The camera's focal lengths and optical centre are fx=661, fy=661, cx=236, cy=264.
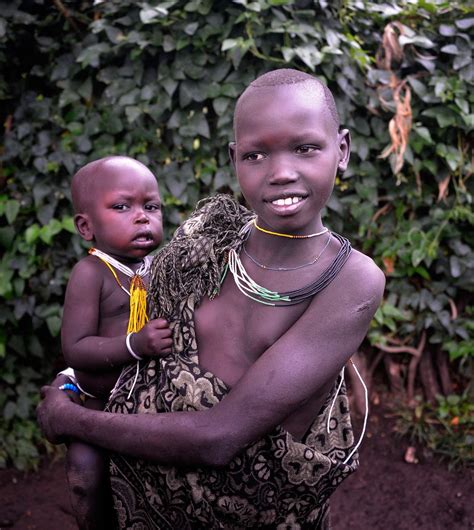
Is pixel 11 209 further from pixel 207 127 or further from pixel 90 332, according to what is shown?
pixel 90 332

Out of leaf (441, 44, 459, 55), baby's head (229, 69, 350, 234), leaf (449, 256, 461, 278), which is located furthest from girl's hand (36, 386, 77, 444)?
leaf (441, 44, 459, 55)

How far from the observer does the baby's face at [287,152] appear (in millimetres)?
1539

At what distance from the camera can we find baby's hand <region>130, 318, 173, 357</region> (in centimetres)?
175

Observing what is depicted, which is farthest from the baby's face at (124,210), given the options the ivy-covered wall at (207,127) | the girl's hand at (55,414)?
the ivy-covered wall at (207,127)

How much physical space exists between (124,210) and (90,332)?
40 centimetres

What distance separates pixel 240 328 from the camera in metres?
1.72

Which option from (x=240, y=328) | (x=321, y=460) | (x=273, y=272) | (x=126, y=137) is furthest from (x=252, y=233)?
(x=126, y=137)

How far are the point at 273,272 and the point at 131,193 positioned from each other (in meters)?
0.63

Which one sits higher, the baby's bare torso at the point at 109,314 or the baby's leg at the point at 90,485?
the baby's bare torso at the point at 109,314

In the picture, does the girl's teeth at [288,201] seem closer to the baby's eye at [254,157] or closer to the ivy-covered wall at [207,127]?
the baby's eye at [254,157]

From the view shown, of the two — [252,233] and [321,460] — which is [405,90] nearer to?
[252,233]

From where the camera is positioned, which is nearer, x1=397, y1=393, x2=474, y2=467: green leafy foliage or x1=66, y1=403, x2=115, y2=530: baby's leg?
x1=66, y1=403, x2=115, y2=530: baby's leg

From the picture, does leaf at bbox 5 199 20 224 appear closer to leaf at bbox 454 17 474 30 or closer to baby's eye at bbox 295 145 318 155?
baby's eye at bbox 295 145 318 155

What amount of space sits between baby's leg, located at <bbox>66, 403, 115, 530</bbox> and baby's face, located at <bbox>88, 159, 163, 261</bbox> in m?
0.64
